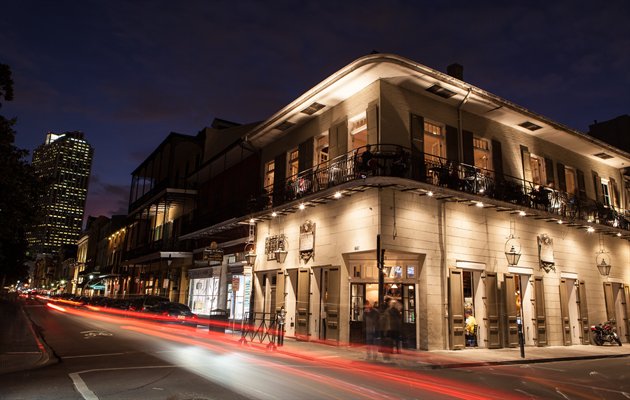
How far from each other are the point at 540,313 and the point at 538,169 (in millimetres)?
7020

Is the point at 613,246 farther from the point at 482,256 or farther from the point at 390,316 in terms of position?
the point at 390,316

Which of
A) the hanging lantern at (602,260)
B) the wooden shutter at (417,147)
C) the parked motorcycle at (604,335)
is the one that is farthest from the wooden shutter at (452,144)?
the hanging lantern at (602,260)

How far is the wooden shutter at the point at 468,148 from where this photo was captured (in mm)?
17922

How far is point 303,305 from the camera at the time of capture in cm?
1802

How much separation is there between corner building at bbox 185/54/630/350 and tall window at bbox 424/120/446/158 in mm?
62

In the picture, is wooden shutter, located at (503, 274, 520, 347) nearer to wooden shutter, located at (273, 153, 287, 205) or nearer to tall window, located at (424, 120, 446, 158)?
tall window, located at (424, 120, 446, 158)

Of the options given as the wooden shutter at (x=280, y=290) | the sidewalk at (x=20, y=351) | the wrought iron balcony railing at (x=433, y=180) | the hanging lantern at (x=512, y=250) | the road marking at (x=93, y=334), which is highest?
the wrought iron balcony railing at (x=433, y=180)

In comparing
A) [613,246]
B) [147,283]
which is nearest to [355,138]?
[613,246]

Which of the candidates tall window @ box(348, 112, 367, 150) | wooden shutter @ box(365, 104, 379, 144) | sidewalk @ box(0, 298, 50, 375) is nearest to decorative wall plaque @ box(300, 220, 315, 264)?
tall window @ box(348, 112, 367, 150)

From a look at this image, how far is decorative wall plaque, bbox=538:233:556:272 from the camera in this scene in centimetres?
→ 1909

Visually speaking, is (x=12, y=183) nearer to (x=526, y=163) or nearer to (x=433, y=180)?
(x=433, y=180)

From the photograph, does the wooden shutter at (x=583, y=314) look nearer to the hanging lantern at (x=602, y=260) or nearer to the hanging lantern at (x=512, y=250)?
the hanging lantern at (x=602, y=260)

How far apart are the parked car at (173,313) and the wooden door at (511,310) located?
44.0 feet

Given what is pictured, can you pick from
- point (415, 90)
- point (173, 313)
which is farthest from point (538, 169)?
point (173, 313)
